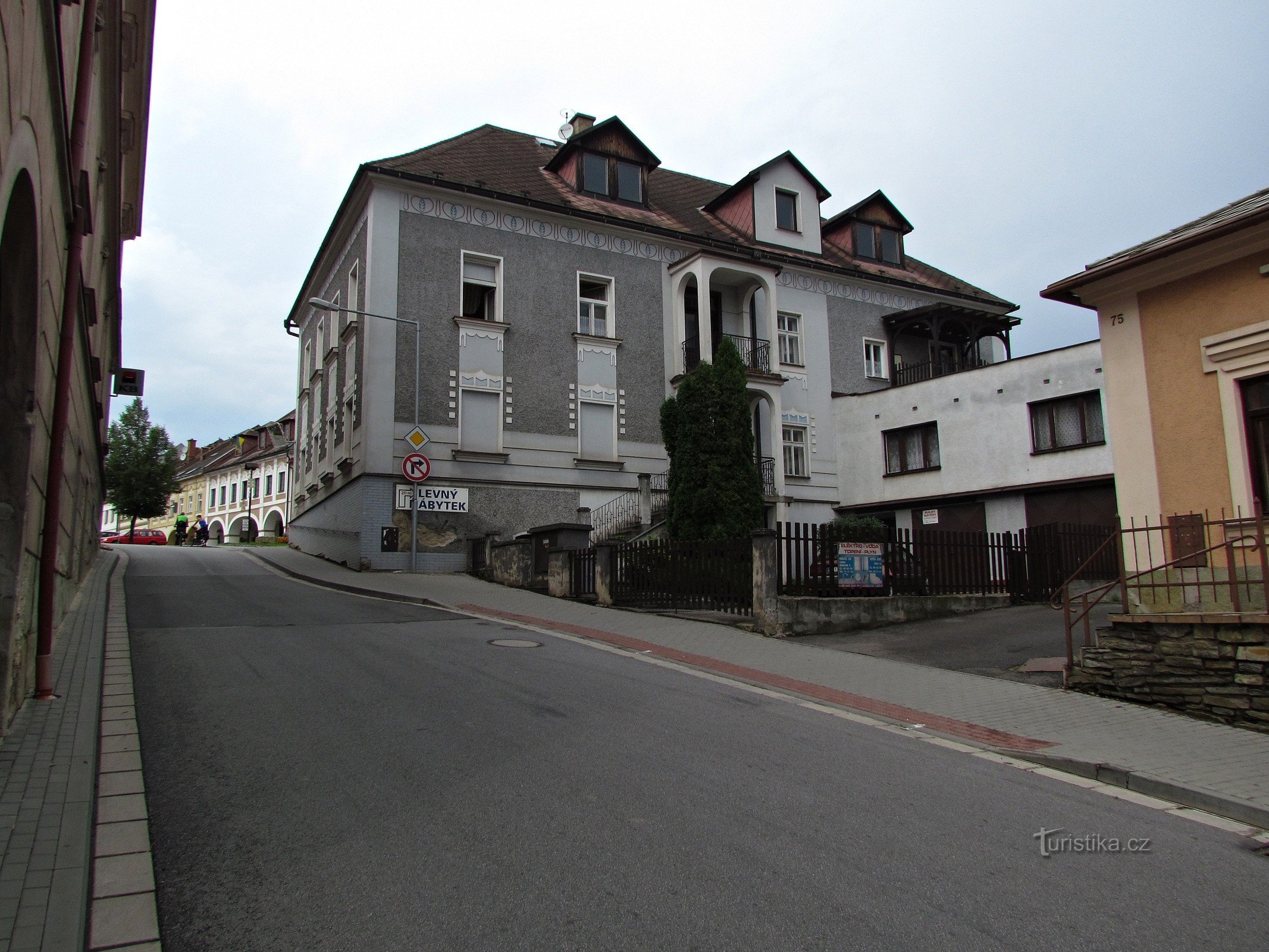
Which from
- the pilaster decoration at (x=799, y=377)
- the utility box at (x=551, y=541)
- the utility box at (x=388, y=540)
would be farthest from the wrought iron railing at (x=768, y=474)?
the utility box at (x=388, y=540)

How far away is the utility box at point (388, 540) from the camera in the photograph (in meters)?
21.7

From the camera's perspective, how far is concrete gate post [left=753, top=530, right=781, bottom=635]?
12914 millimetres

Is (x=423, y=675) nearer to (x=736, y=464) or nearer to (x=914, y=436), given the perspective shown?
(x=736, y=464)

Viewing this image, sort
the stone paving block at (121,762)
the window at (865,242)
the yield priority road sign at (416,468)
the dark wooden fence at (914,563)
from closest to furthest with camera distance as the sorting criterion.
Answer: the stone paving block at (121,762), the dark wooden fence at (914,563), the yield priority road sign at (416,468), the window at (865,242)

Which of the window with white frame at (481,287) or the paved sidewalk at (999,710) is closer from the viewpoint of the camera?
the paved sidewalk at (999,710)

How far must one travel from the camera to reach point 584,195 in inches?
1060

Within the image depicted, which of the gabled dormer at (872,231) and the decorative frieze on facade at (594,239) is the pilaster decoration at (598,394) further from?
the gabled dormer at (872,231)

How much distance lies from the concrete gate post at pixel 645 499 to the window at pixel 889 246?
47.6 ft

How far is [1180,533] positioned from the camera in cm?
948

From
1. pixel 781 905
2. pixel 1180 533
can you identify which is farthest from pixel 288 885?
pixel 1180 533

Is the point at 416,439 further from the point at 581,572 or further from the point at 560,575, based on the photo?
the point at 581,572

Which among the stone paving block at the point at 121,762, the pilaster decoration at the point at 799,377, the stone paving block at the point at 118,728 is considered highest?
the pilaster decoration at the point at 799,377

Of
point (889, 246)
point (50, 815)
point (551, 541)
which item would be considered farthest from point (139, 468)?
point (50, 815)

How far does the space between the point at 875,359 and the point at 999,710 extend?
2373 centimetres
